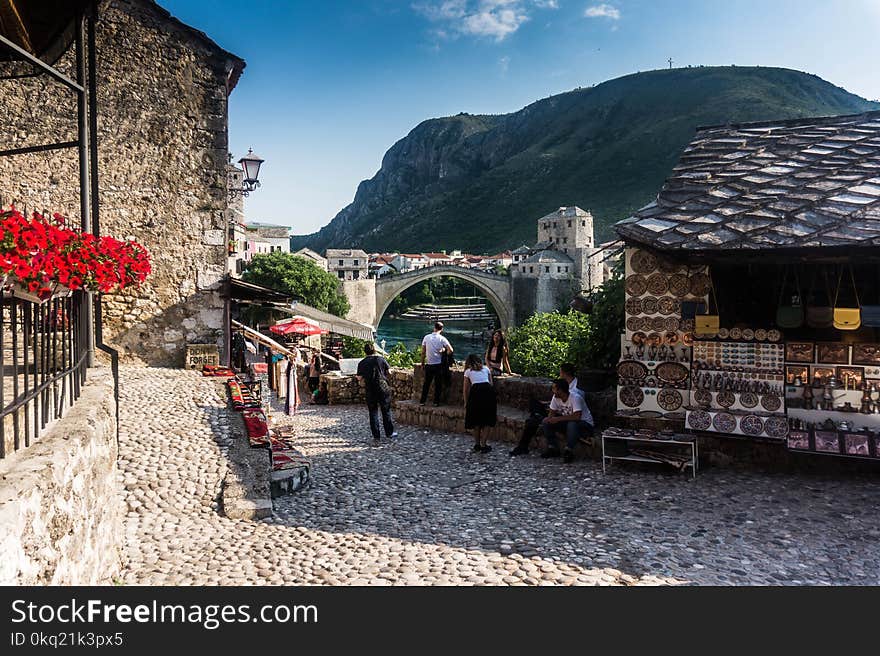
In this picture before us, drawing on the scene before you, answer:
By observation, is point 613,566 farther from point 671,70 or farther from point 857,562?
point 671,70

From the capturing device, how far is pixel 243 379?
1104 cm

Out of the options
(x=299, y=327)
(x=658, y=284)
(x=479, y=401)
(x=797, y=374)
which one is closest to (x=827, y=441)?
(x=797, y=374)

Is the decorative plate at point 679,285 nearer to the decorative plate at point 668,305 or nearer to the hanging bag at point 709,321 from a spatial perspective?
the decorative plate at point 668,305

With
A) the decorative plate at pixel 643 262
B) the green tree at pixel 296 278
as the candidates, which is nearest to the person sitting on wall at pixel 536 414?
the decorative plate at pixel 643 262

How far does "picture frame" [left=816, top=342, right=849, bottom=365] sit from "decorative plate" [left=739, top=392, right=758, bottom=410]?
68 cm

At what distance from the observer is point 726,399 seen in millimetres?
6918

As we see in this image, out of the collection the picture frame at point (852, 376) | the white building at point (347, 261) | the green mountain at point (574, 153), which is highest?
the green mountain at point (574, 153)

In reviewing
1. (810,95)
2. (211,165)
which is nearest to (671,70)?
(810,95)

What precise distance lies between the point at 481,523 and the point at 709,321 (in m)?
3.21

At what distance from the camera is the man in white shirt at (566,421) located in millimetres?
7613

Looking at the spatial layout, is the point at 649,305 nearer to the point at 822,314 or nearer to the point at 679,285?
the point at 679,285

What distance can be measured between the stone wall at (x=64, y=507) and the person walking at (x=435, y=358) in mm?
6220

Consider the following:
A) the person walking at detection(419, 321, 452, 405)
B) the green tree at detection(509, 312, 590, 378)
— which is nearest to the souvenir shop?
the person walking at detection(419, 321, 452, 405)

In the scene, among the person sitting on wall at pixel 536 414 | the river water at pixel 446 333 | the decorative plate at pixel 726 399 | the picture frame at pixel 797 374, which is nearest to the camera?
the picture frame at pixel 797 374
